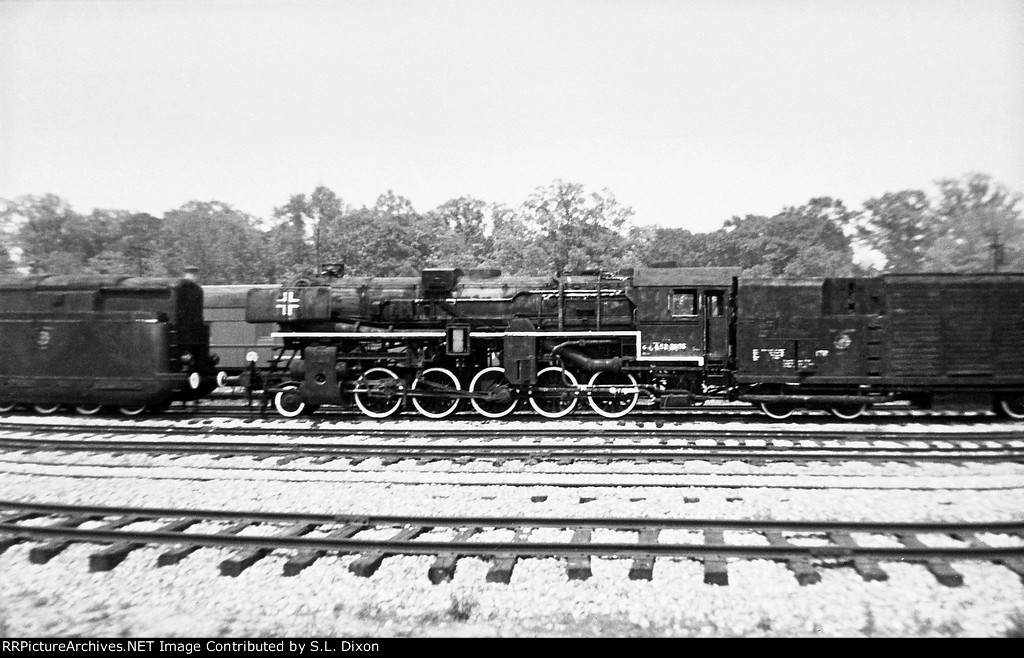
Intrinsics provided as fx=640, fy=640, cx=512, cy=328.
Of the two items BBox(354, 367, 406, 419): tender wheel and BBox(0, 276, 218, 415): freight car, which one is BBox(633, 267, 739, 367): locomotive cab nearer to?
BBox(354, 367, 406, 419): tender wheel

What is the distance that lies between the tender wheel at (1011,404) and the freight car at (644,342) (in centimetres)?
3

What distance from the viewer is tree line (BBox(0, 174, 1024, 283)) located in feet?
88.5

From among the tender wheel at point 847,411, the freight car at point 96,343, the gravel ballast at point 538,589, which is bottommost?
the gravel ballast at point 538,589

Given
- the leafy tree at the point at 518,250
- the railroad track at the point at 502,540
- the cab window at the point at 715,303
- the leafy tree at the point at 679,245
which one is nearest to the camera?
the railroad track at the point at 502,540

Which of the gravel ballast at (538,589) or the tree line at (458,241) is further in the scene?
the tree line at (458,241)

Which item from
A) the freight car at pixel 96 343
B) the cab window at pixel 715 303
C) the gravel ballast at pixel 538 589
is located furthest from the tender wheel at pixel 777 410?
Result: the freight car at pixel 96 343

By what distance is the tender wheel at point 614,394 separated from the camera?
37.0 feet

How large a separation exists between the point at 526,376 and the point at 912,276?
6.91 meters

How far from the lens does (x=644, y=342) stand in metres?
11.2

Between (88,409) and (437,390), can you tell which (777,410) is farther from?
(88,409)

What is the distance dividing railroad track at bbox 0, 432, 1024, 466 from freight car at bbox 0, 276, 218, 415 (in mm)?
2435

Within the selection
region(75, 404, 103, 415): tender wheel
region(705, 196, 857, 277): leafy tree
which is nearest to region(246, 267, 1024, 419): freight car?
region(75, 404, 103, 415): tender wheel

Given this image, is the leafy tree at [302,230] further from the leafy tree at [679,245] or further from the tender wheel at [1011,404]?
the tender wheel at [1011,404]

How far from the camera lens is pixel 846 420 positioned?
1112 centimetres
